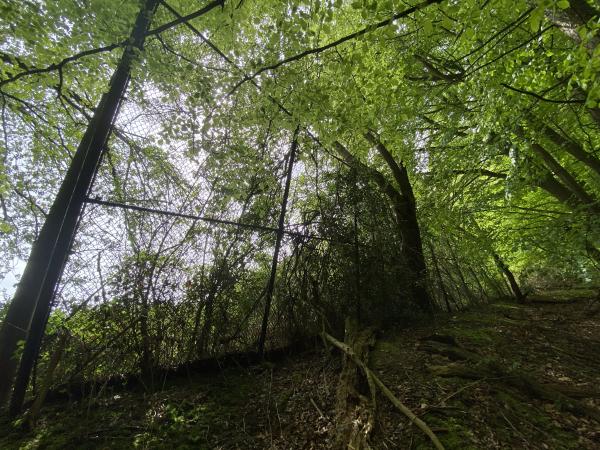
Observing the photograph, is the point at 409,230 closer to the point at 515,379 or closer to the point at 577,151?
the point at 577,151

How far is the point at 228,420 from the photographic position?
9.73 ft

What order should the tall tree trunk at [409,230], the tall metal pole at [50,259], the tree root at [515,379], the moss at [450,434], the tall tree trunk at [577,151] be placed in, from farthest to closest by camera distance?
1. the tall tree trunk at [409,230]
2. the tall tree trunk at [577,151]
3. the tall metal pole at [50,259]
4. the tree root at [515,379]
5. the moss at [450,434]

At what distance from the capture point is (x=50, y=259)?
305cm

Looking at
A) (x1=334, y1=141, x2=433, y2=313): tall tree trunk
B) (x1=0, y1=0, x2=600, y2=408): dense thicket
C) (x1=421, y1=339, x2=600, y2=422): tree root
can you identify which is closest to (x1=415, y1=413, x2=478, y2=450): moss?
(x1=421, y1=339, x2=600, y2=422): tree root

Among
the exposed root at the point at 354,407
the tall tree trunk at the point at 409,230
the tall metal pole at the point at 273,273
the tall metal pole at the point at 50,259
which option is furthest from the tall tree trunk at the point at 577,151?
the tall metal pole at the point at 50,259

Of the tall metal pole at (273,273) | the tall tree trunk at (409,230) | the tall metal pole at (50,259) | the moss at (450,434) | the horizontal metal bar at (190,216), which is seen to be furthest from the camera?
the tall tree trunk at (409,230)

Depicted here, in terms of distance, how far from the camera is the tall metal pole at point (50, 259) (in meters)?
2.78

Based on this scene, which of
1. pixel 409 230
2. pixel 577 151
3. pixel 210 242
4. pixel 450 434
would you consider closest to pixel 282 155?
pixel 210 242

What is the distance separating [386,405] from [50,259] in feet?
12.2

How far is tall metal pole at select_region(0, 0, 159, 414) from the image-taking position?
2775 millimetres

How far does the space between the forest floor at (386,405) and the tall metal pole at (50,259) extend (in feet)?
2.44

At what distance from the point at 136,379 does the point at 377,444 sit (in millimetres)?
2761

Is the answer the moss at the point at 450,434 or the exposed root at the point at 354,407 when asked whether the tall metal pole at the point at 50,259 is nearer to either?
the exposed root at the point at 354,407

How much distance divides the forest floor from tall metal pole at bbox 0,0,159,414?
0.74 meters
